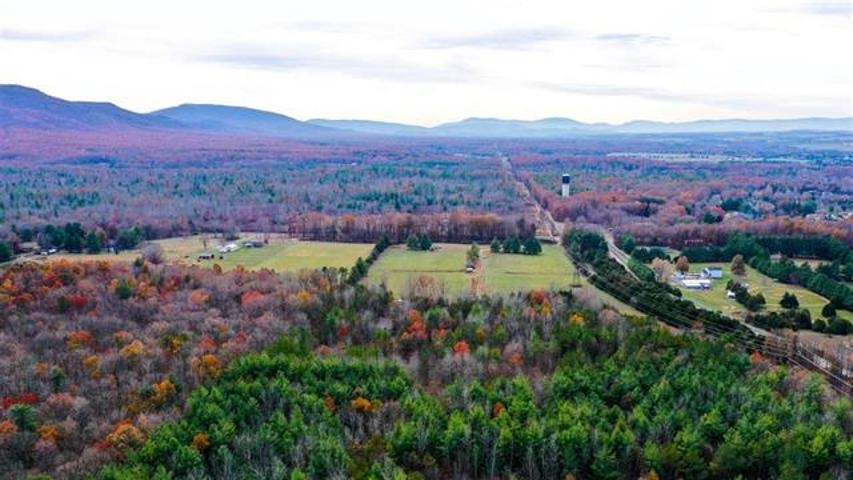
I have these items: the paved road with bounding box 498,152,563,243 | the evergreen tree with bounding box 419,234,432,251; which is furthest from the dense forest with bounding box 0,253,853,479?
the paved road with bounding box 498,152,563,243

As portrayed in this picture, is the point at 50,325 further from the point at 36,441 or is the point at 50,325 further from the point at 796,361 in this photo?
the point at 796,361

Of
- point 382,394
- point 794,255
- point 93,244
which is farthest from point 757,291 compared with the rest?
point 93,244

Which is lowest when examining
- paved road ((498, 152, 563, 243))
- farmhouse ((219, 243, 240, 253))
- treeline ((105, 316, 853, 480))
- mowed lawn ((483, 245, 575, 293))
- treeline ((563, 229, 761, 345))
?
paved road ((498, 152, 563, 243))

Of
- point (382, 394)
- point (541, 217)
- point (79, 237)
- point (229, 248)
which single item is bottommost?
point (541, 217)

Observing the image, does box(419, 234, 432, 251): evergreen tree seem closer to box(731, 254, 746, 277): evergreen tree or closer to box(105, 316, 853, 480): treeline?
box(731, 254, 746, 277): evergreen tree

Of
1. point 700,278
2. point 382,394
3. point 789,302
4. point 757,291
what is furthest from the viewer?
point 700,278

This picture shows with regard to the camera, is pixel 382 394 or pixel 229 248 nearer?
pixel 382 394

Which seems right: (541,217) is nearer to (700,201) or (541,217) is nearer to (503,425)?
(700,201)
